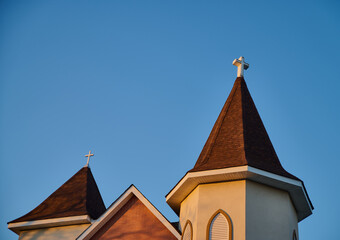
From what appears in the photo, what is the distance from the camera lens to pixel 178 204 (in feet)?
60.5

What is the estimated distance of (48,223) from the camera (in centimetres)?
1972

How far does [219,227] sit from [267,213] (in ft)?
5.39

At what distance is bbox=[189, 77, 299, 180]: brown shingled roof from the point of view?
16281 millimetres

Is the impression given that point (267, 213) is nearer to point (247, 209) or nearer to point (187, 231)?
point (247, 209)

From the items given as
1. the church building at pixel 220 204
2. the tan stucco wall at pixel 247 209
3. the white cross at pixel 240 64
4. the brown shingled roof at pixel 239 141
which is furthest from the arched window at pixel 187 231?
the white cross at pixel 240 64

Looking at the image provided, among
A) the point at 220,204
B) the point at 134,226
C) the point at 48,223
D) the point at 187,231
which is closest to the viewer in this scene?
the point at 220,204

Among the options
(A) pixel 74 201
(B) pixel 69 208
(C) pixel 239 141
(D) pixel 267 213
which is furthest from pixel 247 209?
(A) pixel 74 201

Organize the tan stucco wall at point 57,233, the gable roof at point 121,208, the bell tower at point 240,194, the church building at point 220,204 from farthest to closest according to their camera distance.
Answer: the tan stucco wall at point 57,233 → the gable roof at point 121,208 → the church building at point 220,204 → the bell tower at point 240,194

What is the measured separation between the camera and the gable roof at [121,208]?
17.4m

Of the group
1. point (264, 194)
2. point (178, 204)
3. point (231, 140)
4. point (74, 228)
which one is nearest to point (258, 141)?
point (231, 140)

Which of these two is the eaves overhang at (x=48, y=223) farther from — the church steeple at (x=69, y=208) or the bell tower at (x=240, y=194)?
the bell tower at (x=240, y=194)

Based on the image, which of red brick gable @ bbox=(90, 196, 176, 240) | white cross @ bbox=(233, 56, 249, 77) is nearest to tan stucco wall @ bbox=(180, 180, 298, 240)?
red brick gable @ bbox=(90, 196, 176, 240)

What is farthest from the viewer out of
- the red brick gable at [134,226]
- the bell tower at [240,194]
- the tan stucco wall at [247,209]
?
the red brick gable at [134,226]

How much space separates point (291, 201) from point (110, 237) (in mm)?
6708
